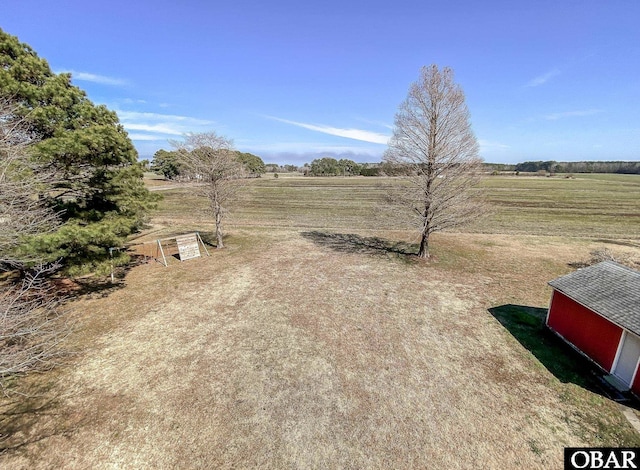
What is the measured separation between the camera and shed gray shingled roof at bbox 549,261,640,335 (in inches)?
284

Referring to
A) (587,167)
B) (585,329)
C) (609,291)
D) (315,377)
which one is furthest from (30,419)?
(587,167)

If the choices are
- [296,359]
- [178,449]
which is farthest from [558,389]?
[178,449]

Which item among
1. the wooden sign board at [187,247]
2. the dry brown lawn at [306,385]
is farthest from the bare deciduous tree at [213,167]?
the dry brown lawn at [306,385]

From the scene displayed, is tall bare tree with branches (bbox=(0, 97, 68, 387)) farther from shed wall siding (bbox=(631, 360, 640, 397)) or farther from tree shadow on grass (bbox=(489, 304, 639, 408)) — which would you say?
shed wall siding (bbox=(631, 360, 640, 397))

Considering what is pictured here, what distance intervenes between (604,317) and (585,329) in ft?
3.51

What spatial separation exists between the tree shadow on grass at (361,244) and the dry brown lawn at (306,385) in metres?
4.90

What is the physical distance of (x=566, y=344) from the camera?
8.98 m

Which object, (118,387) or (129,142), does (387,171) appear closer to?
(129,142)

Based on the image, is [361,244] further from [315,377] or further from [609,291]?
[315,377]

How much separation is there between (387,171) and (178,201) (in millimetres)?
37050

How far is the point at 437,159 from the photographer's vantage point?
47.0ft

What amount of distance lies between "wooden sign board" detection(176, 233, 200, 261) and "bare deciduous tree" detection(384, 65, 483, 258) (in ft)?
41.9

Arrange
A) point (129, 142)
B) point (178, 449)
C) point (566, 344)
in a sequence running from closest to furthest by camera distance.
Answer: point (178, 449) → point (566, 344) → point (129, 142)

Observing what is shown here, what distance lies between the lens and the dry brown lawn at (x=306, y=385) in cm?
559
